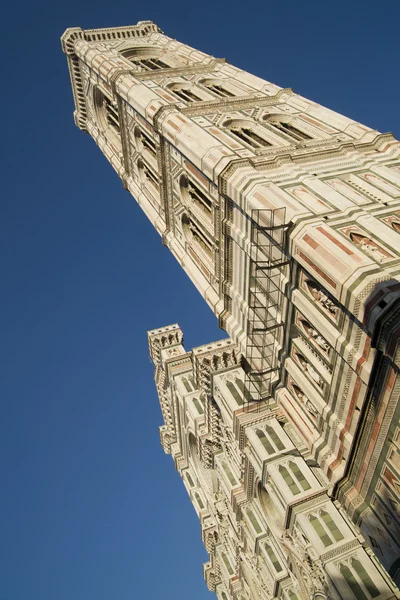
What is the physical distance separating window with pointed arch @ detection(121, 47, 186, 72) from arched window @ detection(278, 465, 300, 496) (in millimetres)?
27325

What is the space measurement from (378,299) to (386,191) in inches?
268

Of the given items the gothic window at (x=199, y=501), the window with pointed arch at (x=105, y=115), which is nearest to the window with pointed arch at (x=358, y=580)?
the window with pointed arch at (x=105, y=115)

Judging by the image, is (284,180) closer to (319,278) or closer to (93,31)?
(319,278)

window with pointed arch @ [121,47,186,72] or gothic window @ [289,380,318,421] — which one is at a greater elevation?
window with pointed arch @ [121,47,186,72]

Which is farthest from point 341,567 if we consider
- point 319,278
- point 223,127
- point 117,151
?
point 117,151

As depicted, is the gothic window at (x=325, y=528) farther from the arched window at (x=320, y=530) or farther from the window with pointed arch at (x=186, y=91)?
the window with pointed arch at (x=186, y=91)

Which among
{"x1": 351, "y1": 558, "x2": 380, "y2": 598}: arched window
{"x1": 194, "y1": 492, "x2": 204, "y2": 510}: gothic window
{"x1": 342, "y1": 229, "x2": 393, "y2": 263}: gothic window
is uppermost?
{"x1": 194, "y1": 492, "x2": 204, "y2": 510}: gothic window

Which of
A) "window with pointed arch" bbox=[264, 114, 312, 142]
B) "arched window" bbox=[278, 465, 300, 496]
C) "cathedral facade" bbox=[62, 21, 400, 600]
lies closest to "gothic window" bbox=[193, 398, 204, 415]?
"cathedral facade" bbox=[62, 21, 400, 600]

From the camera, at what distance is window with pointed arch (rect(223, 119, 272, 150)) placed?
896 inches

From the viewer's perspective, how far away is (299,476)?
80.0 feet

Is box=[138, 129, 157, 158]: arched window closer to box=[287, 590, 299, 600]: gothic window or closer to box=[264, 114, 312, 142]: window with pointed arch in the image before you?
box=[264, 114, 312, 142]: window with pointed arch

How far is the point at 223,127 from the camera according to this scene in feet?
78.8

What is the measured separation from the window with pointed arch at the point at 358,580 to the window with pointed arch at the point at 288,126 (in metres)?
19.0

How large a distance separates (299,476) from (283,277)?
12.0 metres
